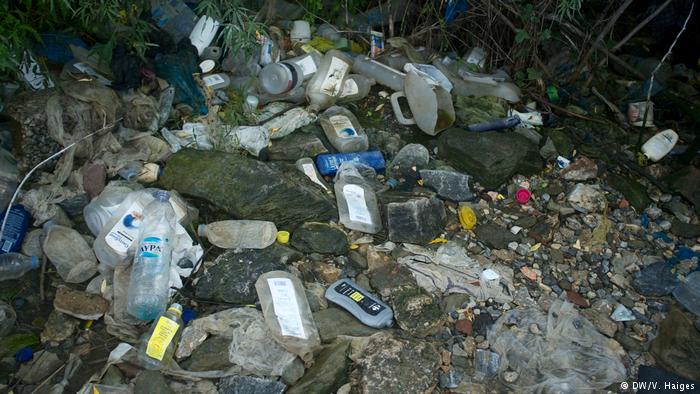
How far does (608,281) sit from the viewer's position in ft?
8.72

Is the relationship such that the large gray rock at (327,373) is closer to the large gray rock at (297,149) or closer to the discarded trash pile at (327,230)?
the discarded trash pile at (327,230)

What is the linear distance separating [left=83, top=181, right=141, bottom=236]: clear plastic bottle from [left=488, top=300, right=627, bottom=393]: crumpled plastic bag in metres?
1.71

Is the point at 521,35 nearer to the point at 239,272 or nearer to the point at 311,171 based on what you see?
the point at 311,171

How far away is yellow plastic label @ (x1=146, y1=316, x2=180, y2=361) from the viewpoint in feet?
6.95

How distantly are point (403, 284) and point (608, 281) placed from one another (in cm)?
99

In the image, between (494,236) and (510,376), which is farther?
(494,236)

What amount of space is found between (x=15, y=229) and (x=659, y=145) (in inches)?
132

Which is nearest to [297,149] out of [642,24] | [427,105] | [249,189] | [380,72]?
[249,189]

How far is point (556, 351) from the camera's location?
223cm

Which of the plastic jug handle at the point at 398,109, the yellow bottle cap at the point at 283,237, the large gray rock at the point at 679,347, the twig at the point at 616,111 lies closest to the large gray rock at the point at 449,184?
the plastic jug handle at the point at 398,109

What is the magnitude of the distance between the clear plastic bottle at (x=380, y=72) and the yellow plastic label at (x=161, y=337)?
2097mm

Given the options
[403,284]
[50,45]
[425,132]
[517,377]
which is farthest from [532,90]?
[50,45]

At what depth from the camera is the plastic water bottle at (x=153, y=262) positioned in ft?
7.39

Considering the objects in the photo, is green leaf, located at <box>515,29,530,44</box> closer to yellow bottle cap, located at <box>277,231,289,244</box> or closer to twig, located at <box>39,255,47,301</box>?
yellow bottle cap, located at <box>277,231,289,244</box>
